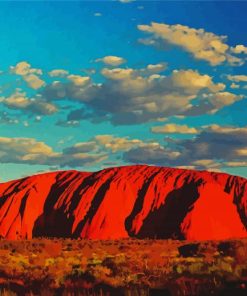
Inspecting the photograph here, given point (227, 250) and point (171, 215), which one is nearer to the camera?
point (227, 250)

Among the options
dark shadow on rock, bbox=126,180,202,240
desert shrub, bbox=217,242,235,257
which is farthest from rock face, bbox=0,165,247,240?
desert shrub, bbox=217,242,235,257

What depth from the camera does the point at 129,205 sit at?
63.8 meters

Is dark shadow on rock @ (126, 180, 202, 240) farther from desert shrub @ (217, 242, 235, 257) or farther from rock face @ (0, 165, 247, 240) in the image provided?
desert shrub @ (217, 242, 235, 257)

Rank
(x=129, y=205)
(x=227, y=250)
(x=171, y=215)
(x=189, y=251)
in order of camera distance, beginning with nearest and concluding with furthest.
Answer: (x=227, y=250)
(x=189, y=251)
(x=171, y=215)
(x=129, y=205)

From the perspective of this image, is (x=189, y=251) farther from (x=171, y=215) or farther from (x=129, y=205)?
(x=129, y=205)

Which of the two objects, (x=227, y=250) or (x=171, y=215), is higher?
(x=171, y=215)

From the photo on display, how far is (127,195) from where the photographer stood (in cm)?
6494

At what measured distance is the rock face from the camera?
6006 centimetres

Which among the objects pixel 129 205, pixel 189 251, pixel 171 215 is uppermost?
pixel 129 205

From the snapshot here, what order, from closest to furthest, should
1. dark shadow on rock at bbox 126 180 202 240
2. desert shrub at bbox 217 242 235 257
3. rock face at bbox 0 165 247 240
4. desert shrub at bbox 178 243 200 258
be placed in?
1. desert shrub at bbox 217 242 235 257
2. desert shrub at bbox 178 243 200 258
3. dark shadow on rock at bbox 126 180 202 240
4. rock face at bbox 0 165 247 240

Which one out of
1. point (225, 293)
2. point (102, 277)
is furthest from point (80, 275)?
point (225, 293)

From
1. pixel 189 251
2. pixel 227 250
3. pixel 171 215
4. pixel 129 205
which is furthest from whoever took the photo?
pixel 129 205

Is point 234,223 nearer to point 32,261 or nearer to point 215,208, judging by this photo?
A: point 215,208

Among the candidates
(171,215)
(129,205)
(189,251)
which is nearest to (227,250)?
(189,251)
